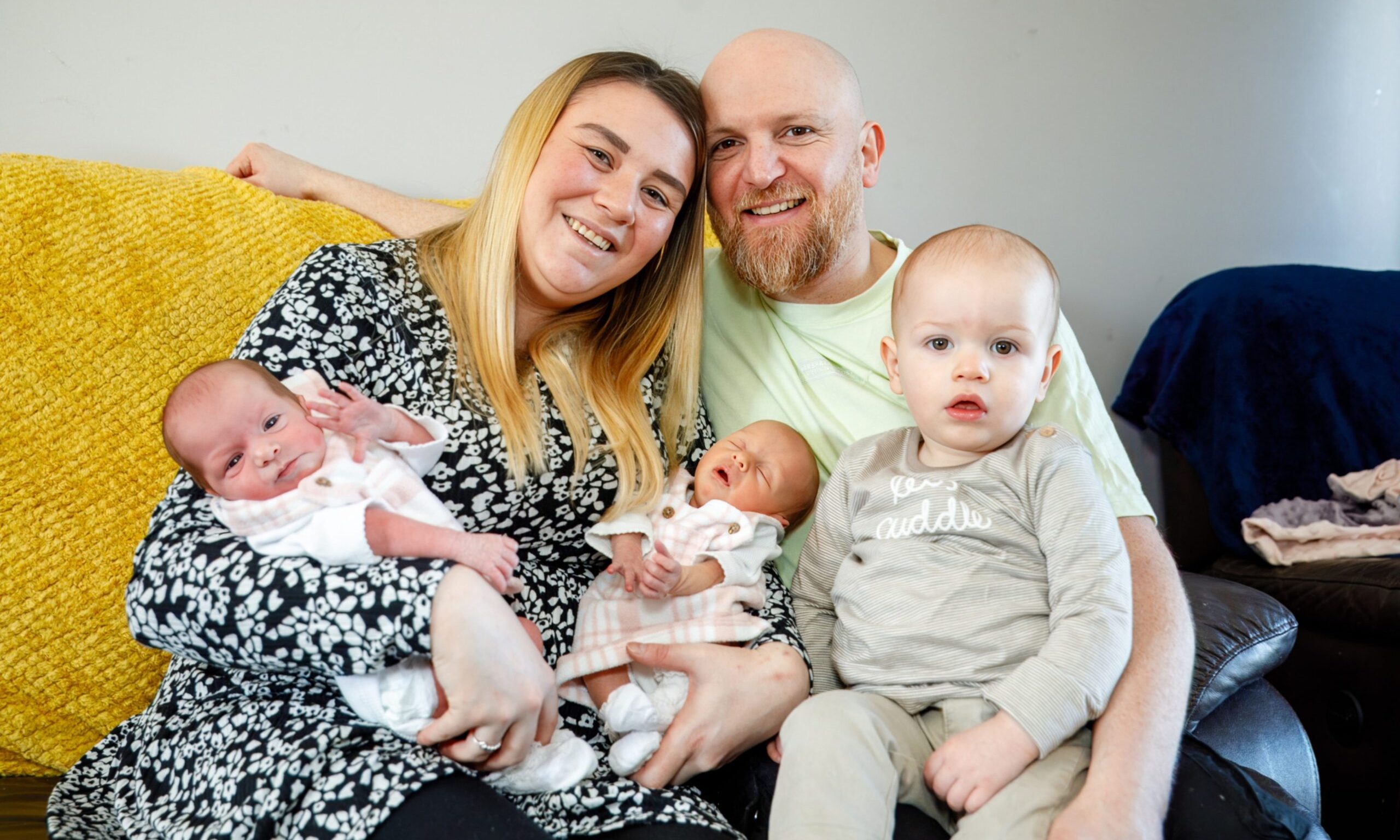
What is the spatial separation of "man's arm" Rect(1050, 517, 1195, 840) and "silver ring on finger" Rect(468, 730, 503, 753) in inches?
23.3

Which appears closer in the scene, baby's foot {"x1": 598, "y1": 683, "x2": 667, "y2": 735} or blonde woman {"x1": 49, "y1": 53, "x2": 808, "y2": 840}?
blonde woman {"x1": 49, "y1": 53, "x2": 808, "y2": 840}

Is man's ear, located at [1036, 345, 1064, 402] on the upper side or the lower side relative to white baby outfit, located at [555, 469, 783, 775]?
upper

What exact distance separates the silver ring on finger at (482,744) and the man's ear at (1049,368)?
Answer: 2.66 ft

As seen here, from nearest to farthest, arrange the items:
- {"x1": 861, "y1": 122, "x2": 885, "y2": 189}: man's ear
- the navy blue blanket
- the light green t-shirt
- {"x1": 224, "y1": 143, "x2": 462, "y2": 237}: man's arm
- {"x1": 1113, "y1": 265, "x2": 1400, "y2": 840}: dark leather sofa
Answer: the light green t-shirt
{"x1": 224, "y1": 143, "x2": 462, "y2": 237}: man's arm
{"x1": 861, "y1": 122, "x2": 885, "y2": 189}: man's ear
{"x1": 1113, "y1": 265, "x2": 1400, "y2": 840}: dark leather sofa
the navy blue blanket

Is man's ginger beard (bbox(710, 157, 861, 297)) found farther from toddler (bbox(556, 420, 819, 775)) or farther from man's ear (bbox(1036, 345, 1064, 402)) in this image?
man's ear (bbox(1036, 345, 1064, 402))

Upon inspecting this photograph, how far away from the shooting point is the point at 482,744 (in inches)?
40.7

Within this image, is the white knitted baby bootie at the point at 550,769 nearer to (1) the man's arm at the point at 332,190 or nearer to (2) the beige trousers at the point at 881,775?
(2) the beige trousers at the point at 881,775

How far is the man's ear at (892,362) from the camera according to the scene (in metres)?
1.42

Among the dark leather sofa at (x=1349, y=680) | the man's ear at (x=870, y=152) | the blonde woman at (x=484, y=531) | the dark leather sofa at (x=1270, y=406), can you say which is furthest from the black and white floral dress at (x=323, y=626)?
the dark leather sofa at (x=1270, y=406)

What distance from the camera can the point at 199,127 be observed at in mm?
1860

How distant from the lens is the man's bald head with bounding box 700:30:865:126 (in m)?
1.69

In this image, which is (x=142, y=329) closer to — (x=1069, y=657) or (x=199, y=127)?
(x=199, y=127)

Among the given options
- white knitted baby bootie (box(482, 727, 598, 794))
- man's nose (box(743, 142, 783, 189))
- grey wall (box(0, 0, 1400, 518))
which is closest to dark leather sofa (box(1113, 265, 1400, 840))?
grey wall (box(0, 0, 1400, 518))

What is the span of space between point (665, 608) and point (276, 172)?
104cm
